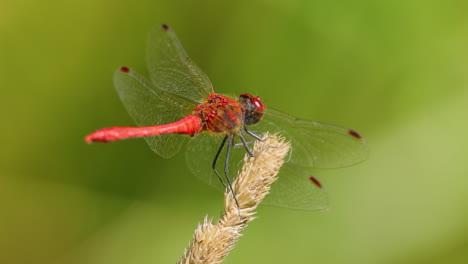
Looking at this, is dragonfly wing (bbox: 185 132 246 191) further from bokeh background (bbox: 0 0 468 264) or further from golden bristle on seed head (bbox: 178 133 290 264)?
bokeh background (bbox: 0 0 468 264)

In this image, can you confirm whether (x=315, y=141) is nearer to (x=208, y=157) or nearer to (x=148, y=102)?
(x=208, y=157)

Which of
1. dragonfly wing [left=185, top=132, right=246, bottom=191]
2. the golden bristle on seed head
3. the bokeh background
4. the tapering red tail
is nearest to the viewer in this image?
the golden bristle on seed head

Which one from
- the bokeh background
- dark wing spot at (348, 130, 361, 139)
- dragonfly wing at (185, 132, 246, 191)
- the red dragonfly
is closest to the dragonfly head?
the red dragonfly

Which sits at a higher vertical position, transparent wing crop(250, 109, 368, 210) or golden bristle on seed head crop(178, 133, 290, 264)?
transparent wing crop(250, 109, 368, 210)

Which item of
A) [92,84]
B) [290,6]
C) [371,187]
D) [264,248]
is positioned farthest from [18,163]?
[371,187]

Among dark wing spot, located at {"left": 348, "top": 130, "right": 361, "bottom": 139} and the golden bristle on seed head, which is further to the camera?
Answer: dark wing spot, located at {"left": 348, "top": 130, "right": 361, "bottom": 139}

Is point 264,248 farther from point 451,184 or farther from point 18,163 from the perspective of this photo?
point 18,163
